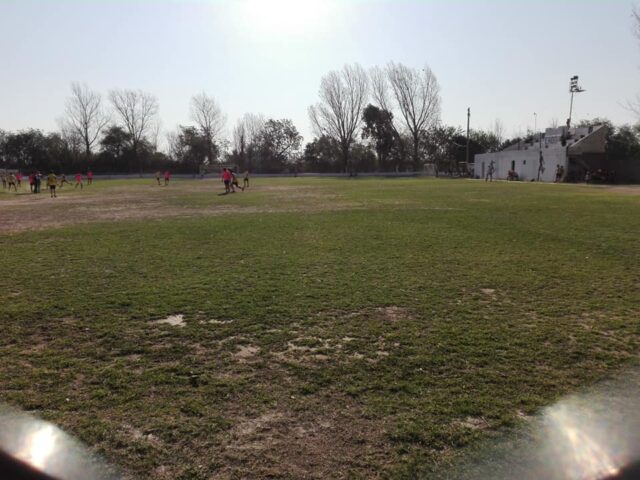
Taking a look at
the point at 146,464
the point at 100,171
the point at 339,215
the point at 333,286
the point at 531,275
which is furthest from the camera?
the point at 100,171

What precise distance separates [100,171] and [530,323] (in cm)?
8740

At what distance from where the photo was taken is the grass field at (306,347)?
3211 mm

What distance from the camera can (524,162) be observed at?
198 feet

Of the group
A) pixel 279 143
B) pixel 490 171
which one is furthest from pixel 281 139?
pixel 490 171

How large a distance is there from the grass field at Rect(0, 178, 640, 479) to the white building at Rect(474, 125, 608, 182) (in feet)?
157

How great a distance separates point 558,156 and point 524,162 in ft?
22.0

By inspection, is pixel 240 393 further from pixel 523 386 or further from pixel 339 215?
pixel 339 215

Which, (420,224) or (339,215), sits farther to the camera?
(339,215)

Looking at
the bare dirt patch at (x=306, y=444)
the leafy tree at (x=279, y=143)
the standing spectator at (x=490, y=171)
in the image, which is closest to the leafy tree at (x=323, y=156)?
the leafy tree at (x=279, y=143)

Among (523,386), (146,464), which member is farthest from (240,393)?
(523,386)

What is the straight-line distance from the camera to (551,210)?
1933cm

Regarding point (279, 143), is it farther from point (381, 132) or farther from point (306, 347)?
point (306, 347)

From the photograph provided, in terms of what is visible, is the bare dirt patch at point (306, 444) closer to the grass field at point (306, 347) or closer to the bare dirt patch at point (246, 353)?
the grass field at point (306, 347)

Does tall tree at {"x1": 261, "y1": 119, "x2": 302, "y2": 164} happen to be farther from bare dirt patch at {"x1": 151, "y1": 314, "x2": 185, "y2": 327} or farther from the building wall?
bare dirt patch at {"x1": 151, "y1": 314, "x2": 185, "y2": 327}
